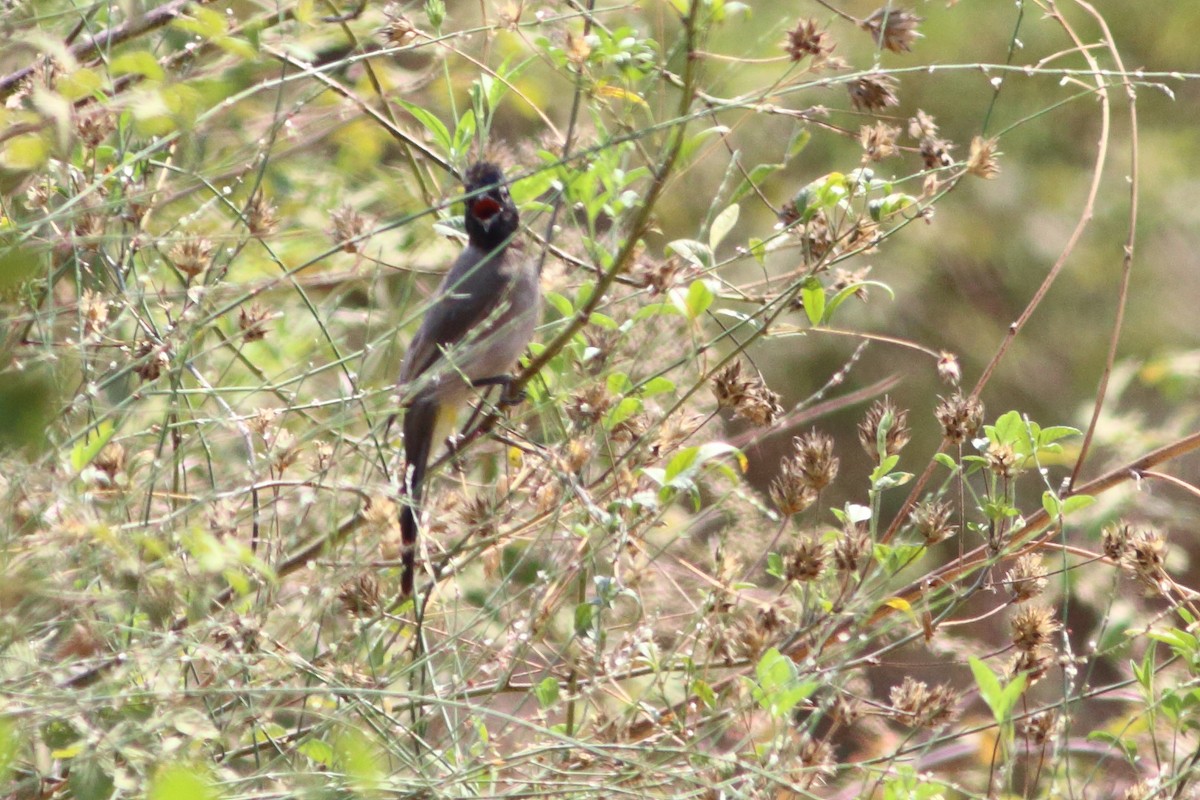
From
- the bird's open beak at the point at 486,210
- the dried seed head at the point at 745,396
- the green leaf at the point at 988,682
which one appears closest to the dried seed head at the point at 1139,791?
the green leaf at the point at 988,682

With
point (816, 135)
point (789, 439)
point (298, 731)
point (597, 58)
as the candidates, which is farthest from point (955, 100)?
point (298, 731)

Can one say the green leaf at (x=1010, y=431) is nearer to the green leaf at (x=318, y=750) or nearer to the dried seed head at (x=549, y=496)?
the dried seed head at (x=549, y=496)

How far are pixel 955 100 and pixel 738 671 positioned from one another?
14.6 feet

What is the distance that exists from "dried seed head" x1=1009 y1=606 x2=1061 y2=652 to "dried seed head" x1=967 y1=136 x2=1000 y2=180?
0.70 metres

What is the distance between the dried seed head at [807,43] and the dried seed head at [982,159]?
28 cm

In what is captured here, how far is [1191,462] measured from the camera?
6469 mm

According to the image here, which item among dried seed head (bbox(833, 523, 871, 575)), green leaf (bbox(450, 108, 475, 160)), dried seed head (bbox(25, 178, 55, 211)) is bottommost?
dried seed head (bbox(833, 523, 871, 575))

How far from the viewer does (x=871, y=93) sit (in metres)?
2.18

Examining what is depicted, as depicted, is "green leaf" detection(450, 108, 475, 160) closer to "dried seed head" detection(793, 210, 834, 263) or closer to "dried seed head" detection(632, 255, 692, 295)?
"dried seed head" detection(632, 255, 692, 295)

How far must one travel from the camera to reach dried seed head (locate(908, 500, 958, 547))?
212 cm

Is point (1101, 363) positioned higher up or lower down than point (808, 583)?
lower down

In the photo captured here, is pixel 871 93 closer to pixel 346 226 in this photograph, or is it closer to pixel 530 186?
pixel 530 186

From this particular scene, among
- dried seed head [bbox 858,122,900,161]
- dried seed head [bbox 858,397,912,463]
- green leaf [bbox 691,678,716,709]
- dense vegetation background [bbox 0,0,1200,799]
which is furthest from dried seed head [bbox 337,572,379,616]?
dried seed head [bbox 858,122,900,161]

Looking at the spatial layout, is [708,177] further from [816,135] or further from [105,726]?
[105,726]
